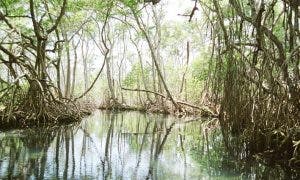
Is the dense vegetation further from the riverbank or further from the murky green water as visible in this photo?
the murky green water

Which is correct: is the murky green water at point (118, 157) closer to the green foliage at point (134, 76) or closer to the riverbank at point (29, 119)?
the riverbank at point (29, 119)

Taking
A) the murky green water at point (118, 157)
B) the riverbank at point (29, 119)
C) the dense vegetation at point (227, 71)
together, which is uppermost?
the dense vegetation at point (227, 71)

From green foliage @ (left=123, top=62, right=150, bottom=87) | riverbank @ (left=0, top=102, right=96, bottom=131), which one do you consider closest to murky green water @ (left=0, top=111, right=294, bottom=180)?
riverbank @ (left=0, top=102, right=96, bottom=131)

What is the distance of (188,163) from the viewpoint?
5.96 m

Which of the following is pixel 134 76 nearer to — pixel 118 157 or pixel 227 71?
pixel 227 71

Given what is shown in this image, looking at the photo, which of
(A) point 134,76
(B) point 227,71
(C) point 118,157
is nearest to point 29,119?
(C) point 118,157

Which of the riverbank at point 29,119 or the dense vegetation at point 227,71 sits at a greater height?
the dense vegetation at point 227,71

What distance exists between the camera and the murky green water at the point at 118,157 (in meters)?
5.12

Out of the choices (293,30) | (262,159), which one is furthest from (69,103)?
(293,30)

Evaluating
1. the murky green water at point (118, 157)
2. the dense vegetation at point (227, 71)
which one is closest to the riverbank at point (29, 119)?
the dense vegetation at point (227, 71)

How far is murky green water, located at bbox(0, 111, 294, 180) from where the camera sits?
5125mm

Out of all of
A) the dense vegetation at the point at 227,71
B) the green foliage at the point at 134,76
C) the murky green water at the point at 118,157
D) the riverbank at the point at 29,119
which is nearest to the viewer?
the murky green water at the point at 118,157

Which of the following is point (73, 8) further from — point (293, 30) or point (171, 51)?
point (171, 51)

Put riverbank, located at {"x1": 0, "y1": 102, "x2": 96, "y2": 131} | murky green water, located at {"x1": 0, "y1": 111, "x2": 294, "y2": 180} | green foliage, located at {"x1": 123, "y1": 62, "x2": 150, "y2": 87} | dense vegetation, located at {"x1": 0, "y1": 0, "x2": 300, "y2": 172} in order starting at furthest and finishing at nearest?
green foliage, located at {"x1": 123, "y1": 62, "x2": 150, "y2": 87} < riverbank, located at {"x1": 0, "y1": 102, "x2": 96, "y2": 131} < dense vegetation, located at {"x1": 0, "y1": 0, "x2": 300, "y2": 172} < murky green water, located at {"x1": 0, "y1": 111, "x2": 294, "y2": 180}
